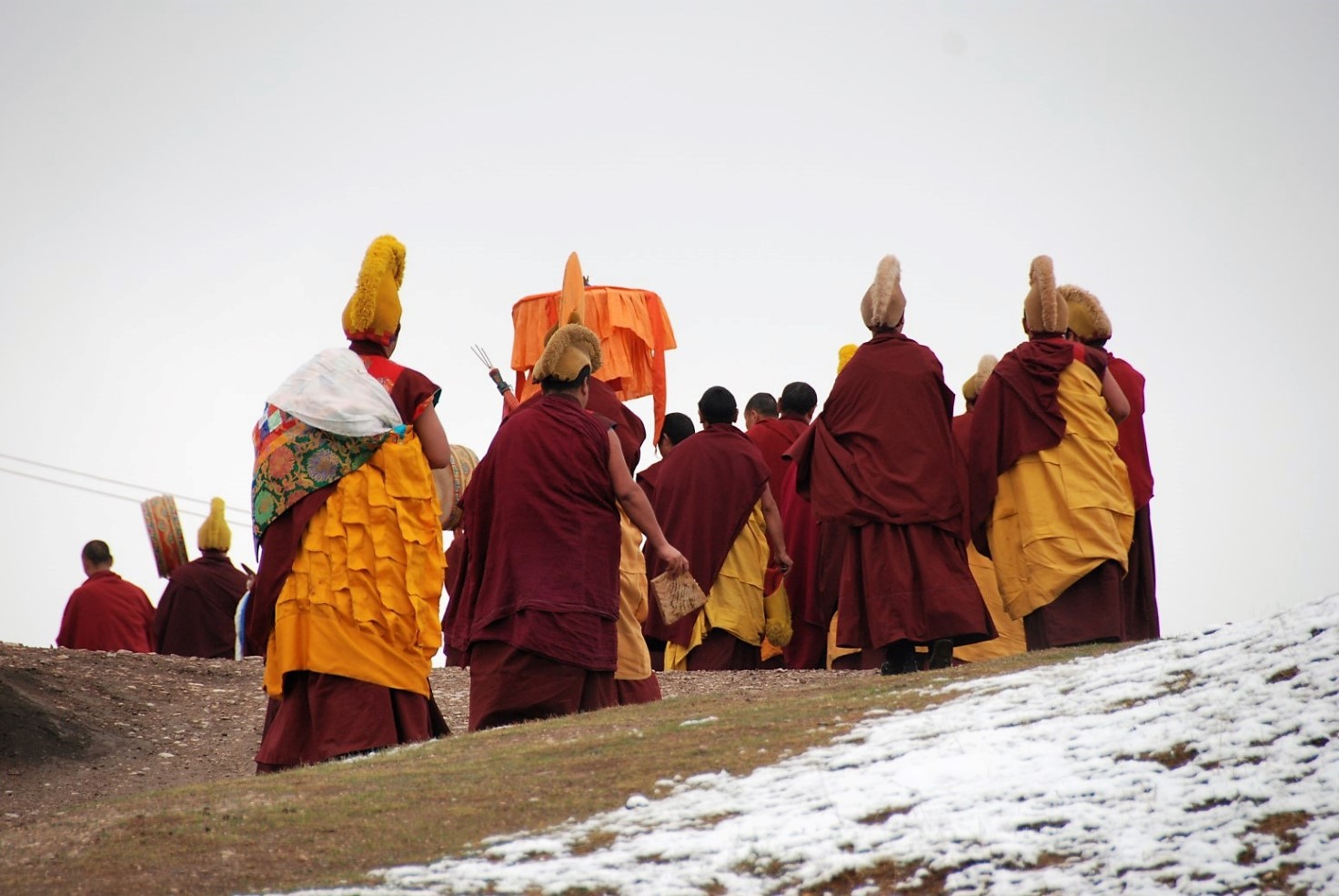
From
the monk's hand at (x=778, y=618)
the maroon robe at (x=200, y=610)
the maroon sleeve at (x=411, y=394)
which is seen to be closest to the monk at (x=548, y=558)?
the maroon sleeve at (x=411, y=394)

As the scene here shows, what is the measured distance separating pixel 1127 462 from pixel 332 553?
461 centimetres

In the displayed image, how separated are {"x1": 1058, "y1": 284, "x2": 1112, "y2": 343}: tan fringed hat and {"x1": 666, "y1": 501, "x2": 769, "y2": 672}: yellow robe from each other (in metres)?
2.54

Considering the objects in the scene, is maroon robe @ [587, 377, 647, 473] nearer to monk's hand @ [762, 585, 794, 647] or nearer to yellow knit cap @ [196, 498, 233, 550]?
monk's hand @ [762, 585, 794, 647]

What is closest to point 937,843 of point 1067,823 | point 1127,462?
point 1067,823

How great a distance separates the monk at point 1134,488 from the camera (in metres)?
9.43

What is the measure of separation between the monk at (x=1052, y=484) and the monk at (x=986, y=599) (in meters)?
0.97

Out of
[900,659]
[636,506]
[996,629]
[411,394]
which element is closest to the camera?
[411,394]

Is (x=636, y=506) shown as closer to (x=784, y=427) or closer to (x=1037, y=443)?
(x=1037, y=443)

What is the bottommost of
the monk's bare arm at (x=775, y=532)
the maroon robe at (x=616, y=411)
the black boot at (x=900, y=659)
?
the black boot at (x=900, y=659)

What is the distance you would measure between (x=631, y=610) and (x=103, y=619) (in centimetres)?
740

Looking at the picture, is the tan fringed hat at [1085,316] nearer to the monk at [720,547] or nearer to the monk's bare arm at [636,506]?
the monk at [720,547]

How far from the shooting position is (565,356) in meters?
8.18

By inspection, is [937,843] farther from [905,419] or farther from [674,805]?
[905,419]

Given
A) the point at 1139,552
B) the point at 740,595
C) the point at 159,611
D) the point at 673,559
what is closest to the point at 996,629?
the point at 1139,552
